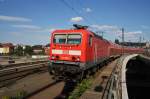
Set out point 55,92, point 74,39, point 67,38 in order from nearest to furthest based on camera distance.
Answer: point 55,92 → point 74,39 → point 67,38

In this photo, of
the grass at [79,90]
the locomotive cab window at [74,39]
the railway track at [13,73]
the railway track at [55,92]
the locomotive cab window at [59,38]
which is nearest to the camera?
the grass at [79,90]

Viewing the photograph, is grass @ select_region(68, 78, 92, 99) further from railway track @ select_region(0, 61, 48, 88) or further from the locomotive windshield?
railway track @ select_region(0, 61, 48, 88)

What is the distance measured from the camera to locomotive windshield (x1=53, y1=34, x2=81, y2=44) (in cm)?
1259

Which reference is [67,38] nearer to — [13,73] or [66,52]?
[66,52]

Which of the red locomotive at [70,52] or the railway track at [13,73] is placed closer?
the red locomotive at [70,52]

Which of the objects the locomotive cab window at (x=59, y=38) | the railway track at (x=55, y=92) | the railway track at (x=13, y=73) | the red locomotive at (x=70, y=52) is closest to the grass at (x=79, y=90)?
the railway track at (x=55, y=92)

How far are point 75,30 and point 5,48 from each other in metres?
104

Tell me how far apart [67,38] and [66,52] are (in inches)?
34.9

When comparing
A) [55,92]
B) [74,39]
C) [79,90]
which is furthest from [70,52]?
[79,90]

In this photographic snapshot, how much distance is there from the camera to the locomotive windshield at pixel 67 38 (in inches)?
496

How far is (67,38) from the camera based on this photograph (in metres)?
12.8

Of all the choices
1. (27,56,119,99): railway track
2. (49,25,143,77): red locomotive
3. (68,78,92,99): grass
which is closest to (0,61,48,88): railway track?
(27,56,119,99): railway track

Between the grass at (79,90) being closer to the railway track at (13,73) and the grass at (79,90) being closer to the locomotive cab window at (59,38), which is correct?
the locomotive cab window at (59,38)

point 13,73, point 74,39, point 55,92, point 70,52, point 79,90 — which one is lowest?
point 55,92
